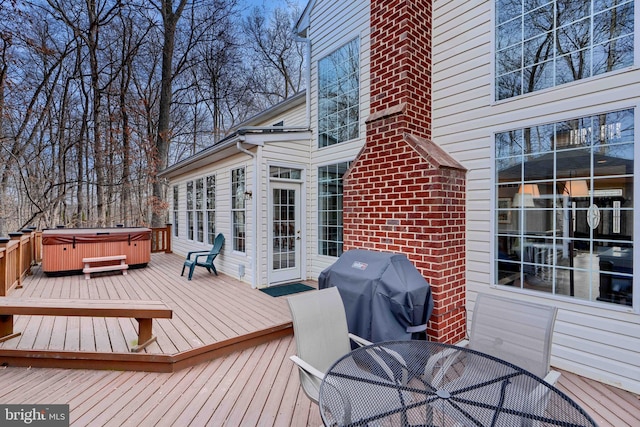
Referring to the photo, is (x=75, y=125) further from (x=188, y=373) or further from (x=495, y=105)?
(x=495, y=105)

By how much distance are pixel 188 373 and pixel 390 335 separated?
1.93 m

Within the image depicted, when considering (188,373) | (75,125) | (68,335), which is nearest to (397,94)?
(188,373)

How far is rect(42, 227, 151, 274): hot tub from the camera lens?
19.4 ft

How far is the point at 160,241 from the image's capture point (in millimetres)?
9797

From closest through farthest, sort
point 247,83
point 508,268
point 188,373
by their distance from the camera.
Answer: point 188,373 < point 508,268 < point 247,83

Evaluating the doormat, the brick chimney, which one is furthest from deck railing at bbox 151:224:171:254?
the brick chimney

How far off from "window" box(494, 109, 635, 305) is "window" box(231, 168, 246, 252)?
4252 millimetres

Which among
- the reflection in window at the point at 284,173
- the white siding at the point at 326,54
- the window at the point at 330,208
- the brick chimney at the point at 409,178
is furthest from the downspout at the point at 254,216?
the brick chimney at the point at 409,178

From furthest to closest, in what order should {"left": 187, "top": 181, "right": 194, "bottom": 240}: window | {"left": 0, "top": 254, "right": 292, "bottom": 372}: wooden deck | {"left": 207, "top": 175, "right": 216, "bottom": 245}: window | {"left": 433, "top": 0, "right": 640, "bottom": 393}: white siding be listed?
{"left": 187, "top": 181, "right": 194, "bottom": 240}: window, {"left": 207, "top": 175, "right": 216, "bottom": 245}: window, {"left": 0, "top": 254, "right": 292, "bottom": 372}: wooden deck, {"left": 433, "top": 0, "right": 640, "bottom": 393}: white siding

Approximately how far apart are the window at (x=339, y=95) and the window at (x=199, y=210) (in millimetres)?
3750

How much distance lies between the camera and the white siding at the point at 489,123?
2533mm

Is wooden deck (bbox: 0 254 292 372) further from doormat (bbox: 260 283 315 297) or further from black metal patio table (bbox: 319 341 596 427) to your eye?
black metal patio table (bbox: 319 341 596 427)

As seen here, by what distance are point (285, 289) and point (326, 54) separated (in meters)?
4.37

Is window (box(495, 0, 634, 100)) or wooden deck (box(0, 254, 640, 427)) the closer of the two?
wooden deck (box(0, 254, 640, 427))
